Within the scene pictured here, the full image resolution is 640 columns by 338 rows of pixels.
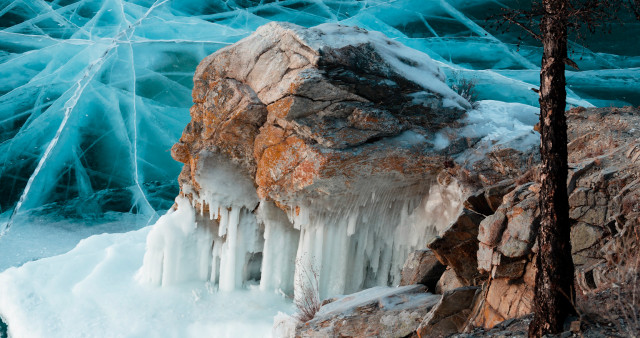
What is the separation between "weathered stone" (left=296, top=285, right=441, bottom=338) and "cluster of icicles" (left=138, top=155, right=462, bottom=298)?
2.97 m

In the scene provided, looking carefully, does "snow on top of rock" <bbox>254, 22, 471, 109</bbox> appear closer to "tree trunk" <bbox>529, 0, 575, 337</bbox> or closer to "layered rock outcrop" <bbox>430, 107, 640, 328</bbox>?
"layered rock outcrop" <bbox>430, 107, 640, 328</bbox>

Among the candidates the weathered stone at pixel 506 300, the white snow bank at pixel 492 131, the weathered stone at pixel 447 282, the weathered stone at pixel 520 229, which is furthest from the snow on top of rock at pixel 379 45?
the weathered stone at pixel 506 300

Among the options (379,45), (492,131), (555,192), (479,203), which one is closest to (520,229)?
(479,203)

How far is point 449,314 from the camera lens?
244 inches

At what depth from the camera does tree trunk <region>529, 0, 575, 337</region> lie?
4.65m

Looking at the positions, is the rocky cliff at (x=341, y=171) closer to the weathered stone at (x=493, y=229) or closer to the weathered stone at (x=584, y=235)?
the weathered stone at (x=493, y=229)

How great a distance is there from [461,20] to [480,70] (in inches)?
82.4

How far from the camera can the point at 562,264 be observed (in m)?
4.66

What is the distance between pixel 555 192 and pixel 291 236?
7.76 m

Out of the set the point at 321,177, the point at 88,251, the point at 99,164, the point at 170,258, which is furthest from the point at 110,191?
the point at 321,177

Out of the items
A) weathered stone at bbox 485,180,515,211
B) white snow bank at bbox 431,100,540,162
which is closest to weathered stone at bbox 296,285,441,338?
weathered stone at bbox 485,180,515,211

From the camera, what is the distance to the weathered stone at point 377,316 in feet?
21.8

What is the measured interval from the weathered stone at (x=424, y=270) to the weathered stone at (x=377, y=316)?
0.85 ft

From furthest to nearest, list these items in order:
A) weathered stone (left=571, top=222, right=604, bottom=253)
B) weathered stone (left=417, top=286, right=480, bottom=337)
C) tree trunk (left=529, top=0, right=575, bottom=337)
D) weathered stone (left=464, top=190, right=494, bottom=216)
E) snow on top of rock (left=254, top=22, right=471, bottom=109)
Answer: snow on top of rock (left=254, top=22, right=471, bottom=109), weathered stone (left=464, top=190, right=494, bottom=216), weathered stone (left=417, top=286, right=480, bottom=337), weathered stone (left=571, top=222, right=604, bottom=253), tree trunk (left=529, top=0, right=575, bottom=337)
